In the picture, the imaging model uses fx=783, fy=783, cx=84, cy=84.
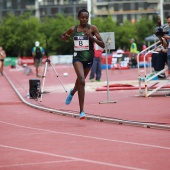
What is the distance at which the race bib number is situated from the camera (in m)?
15.2

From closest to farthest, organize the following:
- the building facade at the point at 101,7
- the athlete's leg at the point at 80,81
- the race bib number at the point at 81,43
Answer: the athlete's leg at the point at 80,81, the race bib number at the point at 81,43, the building facade at the point at 101,7

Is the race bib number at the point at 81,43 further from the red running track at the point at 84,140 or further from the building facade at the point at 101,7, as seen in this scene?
the building facade at the point at 101,7

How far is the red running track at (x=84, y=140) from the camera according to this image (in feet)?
30.7

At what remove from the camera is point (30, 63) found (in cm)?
8712

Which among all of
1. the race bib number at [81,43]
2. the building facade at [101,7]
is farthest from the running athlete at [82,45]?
the building facade at [101,7]

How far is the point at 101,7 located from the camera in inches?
5492

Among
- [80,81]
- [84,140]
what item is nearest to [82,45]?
[80,81]

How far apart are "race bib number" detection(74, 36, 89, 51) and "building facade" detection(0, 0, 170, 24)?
114 metres

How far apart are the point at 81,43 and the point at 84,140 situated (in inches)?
153

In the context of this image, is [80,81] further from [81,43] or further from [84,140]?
[84,140]

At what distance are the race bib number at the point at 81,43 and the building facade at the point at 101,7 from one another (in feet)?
375

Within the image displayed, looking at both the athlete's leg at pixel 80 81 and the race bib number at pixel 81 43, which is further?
the race bib number at pixel 81 43

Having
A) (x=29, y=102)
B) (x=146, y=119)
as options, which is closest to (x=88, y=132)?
(x=146, y=119)

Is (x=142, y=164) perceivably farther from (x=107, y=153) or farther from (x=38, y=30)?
(x=38, y=30)
